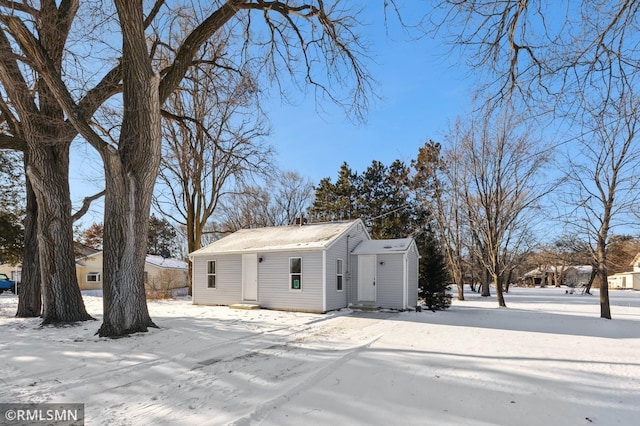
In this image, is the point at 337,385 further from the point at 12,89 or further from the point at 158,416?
the point at 12,89

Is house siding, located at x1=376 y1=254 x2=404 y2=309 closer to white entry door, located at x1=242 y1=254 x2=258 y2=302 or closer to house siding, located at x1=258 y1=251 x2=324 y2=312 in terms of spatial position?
house siding, located at x1=258 y1=251 x2=324 y2=312

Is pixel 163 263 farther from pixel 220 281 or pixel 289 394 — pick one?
pixel 289 394

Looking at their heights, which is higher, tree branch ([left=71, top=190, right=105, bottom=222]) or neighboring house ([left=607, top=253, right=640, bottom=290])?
tree branch ([left=71, top=190, right=105, bottom=222])

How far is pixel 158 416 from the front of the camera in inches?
140

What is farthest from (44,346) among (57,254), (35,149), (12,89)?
(12,89)

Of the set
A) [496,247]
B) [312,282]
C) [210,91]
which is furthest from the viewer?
[496,247]

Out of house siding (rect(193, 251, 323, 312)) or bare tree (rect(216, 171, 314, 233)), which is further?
bare tree (rect(216, 171, 314, 233))

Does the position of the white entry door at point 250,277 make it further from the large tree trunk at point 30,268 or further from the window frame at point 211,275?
the large tree trunk at point 30,268

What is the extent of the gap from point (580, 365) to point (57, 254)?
11117 mm

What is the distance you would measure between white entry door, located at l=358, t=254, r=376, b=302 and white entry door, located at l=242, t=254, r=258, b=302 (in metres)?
4.09

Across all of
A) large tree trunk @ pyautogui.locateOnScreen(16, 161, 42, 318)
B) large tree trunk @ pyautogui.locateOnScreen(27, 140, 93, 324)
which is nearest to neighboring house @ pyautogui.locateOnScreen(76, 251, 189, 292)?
large tree trunk @ pyautogui.locateOnScreen(16, 161, 42, 318)

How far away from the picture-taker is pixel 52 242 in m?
9.13

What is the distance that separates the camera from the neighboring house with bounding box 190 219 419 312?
13.1 metres

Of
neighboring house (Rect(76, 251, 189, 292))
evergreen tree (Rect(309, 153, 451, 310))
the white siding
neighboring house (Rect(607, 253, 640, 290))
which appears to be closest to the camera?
the white siding
